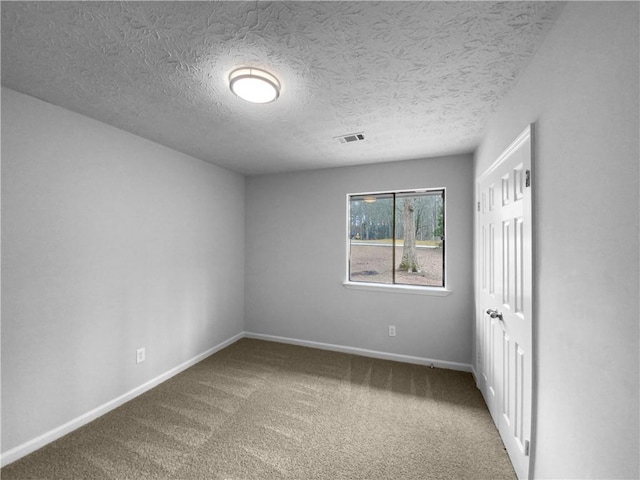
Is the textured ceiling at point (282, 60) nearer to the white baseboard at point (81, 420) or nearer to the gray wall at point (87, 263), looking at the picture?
the gray wall at point (87, 263)

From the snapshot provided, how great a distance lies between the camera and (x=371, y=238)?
3596mm

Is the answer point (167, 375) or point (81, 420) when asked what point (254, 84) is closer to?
point (81, 420)

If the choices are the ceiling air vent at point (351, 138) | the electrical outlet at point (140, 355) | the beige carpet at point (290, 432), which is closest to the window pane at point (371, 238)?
the ceiling air vent at point (351, 138)

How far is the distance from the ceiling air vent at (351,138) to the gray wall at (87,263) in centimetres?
178

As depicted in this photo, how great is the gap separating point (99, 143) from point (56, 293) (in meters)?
1.21

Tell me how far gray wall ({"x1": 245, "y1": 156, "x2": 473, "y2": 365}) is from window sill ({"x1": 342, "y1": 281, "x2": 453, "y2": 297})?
0.06 metres

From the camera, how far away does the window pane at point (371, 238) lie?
3.52 meters

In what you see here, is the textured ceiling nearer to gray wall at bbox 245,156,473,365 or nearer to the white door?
the white door

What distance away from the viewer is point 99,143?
2250 mm

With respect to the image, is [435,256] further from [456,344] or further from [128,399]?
[128,399]

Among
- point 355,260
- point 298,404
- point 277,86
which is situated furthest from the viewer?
point 355,260

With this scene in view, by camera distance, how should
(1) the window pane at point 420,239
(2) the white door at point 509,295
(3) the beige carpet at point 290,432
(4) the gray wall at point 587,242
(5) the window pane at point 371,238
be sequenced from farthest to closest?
1. (5) the window pane at point 371,238
2. (1) the window pane at point 420,239
3. (3) the beige carpet at point 290,432
4. (2) the white door at point 509,295
5. (4) the gray wall at point 587,242

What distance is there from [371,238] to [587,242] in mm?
2620

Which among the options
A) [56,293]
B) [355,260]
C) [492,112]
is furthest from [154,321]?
[492,112]
